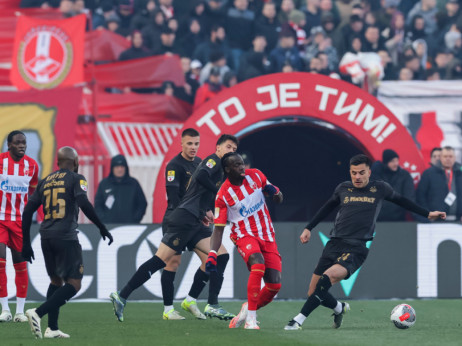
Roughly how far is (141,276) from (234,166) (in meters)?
1.82

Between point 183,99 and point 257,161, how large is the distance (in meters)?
1.69

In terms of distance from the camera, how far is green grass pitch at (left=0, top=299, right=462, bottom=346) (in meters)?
9.16

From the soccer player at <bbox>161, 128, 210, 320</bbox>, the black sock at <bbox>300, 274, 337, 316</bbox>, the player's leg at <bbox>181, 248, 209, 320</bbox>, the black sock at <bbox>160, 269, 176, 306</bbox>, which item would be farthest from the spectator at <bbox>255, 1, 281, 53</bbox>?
the black sock at <bbox>300, 274, 337, 316</bbox>

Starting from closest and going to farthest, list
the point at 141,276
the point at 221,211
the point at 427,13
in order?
1. the point at 221,211
2. the point at 141,276
3. the point at 427,13

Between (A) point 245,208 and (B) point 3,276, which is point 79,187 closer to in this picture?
(A) point 245,208

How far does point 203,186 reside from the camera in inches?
437

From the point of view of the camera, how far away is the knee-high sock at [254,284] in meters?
10.0

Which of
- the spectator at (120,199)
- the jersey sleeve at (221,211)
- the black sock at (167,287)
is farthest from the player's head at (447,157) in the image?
the jersey sleeve at (221,211)

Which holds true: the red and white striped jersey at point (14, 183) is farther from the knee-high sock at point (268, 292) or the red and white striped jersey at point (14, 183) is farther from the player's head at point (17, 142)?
the knee-high sock at point (268, 292)

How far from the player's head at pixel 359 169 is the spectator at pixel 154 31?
33.3 ft

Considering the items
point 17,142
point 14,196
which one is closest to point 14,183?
point 14,196

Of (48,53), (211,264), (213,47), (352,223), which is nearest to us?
(211,264)

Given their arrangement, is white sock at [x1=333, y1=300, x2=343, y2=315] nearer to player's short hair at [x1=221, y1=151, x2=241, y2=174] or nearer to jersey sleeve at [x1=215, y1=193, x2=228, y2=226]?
jersey sleeve at [x1=215, y1=193, x2=228, y2=226]

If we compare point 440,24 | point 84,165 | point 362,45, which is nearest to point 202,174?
point 84,165
